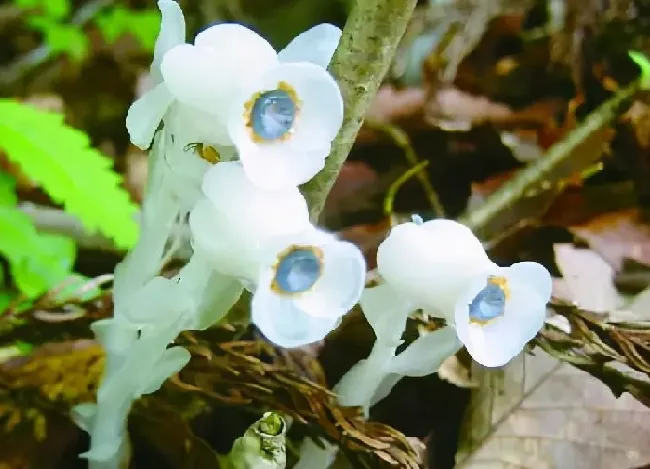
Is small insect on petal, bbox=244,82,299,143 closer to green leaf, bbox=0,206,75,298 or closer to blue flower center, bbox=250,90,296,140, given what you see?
blue flower center, bbox=250,90,296,140

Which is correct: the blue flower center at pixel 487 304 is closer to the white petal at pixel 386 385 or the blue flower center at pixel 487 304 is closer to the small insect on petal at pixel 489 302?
the small insect on petal at pixel 489 302

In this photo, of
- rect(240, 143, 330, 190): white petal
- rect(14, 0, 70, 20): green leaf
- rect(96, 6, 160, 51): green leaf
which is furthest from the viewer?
rect(96, 6, 160, 51): green leaf

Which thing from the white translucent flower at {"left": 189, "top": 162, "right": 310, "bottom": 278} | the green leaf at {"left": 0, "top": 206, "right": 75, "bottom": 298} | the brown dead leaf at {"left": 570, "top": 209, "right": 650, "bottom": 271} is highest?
the white translucent flower at {"left": 189, "top": 162, "right": 310, "bottom": 278}

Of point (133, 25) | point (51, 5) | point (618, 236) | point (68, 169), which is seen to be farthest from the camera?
point (133, 25)

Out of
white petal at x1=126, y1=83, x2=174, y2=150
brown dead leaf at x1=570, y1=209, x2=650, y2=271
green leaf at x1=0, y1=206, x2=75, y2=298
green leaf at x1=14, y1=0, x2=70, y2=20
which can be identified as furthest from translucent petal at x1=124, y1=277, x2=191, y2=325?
green leaf at x1=14, y1=0, x2=70, y2=20

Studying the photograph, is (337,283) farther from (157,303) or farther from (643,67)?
(643,67)

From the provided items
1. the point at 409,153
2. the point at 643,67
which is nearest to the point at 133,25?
the point at 409,153
